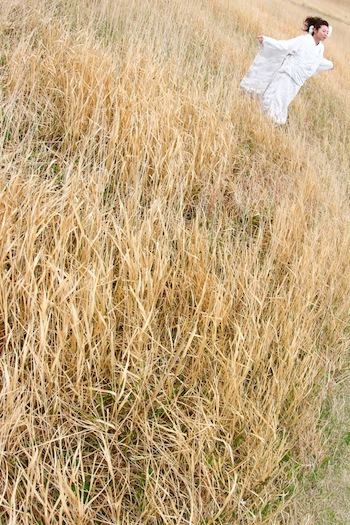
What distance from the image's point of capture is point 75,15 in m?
3.49

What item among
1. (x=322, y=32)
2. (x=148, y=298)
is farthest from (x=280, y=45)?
(x=148, y=298)

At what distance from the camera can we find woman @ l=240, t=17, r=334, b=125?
3.96 m

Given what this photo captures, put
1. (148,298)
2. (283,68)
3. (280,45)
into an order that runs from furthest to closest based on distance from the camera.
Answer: (283,68) → (280,45) → (148,298)

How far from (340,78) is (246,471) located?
22.6 feet

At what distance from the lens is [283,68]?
4.05 m

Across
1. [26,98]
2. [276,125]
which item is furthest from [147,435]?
[276,125]

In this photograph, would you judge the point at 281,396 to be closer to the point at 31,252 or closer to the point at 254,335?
the point at 254,335

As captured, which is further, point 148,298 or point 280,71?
point 280,71

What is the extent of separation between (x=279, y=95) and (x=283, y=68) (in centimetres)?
27

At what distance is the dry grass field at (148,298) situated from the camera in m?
1.31

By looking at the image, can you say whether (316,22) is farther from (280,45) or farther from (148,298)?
(148,298)

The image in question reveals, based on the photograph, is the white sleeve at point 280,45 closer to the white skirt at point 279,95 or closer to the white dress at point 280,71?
the white dress at point 280,71

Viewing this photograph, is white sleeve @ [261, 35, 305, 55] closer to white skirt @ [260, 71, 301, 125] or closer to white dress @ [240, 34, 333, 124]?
white dress @ [240, 34, 333, 124]

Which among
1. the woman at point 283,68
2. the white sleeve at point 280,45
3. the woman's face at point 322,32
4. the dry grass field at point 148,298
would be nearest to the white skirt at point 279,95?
the woman at point 283,68
